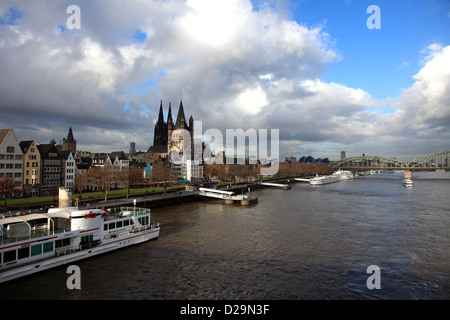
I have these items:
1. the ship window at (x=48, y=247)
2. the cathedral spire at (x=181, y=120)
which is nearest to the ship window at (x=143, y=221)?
the ship window at (x=48, y=247)

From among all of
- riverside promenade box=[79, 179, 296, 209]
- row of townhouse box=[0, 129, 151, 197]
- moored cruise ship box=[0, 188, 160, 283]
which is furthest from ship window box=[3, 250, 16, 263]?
row of townhouse box=[0, 129, 151, 197]

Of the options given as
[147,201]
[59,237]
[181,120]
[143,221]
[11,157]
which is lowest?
[147,201]

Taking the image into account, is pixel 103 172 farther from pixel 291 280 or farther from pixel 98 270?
pixel 291 280

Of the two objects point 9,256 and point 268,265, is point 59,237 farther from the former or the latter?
point 268,265

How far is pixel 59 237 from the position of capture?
2462 cm

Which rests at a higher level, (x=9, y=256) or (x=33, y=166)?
(x=33, y=166)

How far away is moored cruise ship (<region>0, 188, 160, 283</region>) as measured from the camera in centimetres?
2170

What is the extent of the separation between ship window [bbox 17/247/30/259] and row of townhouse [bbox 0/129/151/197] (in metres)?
35.9

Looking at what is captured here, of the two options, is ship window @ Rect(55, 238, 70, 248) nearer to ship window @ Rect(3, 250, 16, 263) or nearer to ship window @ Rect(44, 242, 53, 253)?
ship window @ Rect(44, 242, 53, 253)

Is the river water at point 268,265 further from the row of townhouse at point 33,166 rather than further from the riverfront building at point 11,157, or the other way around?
the riverfront building at point 11,157

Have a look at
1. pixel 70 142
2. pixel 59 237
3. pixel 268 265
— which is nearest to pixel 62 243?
pixel 59 237

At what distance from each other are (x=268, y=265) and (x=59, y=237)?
59.5 feet

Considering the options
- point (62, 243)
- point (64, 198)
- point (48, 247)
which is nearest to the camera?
point (48, 247)
